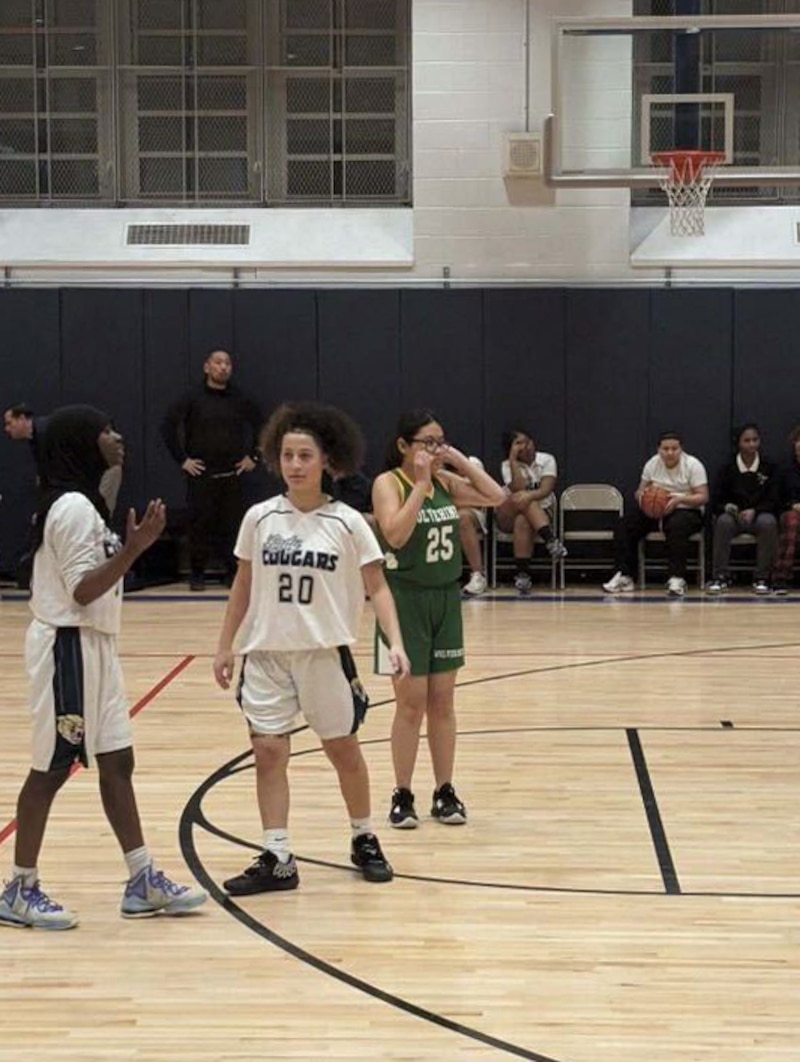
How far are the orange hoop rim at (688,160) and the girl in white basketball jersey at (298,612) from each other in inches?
345

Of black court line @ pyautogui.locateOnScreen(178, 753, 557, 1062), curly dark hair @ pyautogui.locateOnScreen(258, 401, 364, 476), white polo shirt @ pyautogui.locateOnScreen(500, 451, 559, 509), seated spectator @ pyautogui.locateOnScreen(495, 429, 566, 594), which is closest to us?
black court line @ pyautogui.locateOnScreen(178, 753, 557, 1062)

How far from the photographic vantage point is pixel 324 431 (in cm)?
583

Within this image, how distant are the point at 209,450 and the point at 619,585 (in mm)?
3964

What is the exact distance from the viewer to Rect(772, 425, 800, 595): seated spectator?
14.9 m

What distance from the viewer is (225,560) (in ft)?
52.2

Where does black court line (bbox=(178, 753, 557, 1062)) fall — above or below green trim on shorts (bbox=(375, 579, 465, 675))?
below

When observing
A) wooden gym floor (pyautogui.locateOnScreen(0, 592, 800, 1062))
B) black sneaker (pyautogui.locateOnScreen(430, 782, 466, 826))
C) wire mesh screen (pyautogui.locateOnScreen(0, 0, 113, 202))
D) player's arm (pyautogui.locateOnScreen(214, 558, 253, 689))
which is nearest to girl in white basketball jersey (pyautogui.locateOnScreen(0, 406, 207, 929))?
wooden gym floor (pyautogui.locateOnScreen(0, 592, 800, 1062))

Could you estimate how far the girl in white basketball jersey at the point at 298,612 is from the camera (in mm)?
5738

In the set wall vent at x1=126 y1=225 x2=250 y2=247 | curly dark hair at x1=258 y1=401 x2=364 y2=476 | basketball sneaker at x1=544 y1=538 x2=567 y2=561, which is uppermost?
wall vent at x1=126 y1=225 x2=250 y2=247

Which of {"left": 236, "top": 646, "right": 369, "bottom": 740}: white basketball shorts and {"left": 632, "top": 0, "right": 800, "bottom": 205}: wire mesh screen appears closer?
{"left": 236, "top": 646, "right": 369, "bottom": 740}: white basketball shorts

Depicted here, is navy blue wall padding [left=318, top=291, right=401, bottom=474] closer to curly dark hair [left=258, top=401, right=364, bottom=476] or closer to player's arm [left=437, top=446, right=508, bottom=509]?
player's arm [left=437, top=446, right=508, bottom=509]

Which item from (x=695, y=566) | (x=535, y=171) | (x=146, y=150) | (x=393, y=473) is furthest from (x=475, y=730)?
(x=146, y=150)

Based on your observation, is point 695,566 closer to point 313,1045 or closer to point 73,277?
point 73,277

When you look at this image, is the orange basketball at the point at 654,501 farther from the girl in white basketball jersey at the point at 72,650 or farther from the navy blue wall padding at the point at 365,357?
the girl in white basketball jersey at the point at 72,650
